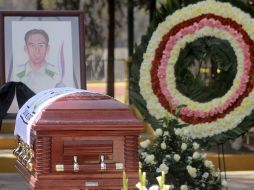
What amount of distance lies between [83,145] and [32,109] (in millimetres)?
636

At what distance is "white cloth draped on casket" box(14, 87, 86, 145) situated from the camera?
17.0ft

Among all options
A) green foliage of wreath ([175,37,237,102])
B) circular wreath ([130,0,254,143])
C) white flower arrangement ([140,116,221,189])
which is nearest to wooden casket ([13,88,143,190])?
white flower arrangement ([140,116,221,189])

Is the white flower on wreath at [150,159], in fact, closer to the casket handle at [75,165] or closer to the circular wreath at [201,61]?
the casket handle at [75,165]

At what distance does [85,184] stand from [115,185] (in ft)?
0.70

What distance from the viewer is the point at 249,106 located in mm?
9109

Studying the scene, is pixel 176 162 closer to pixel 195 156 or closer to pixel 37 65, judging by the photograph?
pixel 195 156

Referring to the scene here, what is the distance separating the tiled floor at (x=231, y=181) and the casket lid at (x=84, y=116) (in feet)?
13.3

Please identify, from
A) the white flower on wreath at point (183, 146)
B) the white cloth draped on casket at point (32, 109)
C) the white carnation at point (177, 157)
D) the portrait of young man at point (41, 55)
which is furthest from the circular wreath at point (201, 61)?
the white cloth draped on casket at point (32, 109)

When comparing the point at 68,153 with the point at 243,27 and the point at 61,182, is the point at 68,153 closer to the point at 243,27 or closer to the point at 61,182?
the point at 61,182

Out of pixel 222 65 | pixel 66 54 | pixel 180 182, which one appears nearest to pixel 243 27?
pixel 222 65

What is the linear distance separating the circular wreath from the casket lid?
13.1 ft

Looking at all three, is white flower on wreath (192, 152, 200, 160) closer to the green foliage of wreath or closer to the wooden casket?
the wooden casket

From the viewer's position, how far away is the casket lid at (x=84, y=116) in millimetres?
4895

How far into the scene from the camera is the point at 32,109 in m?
5.38
